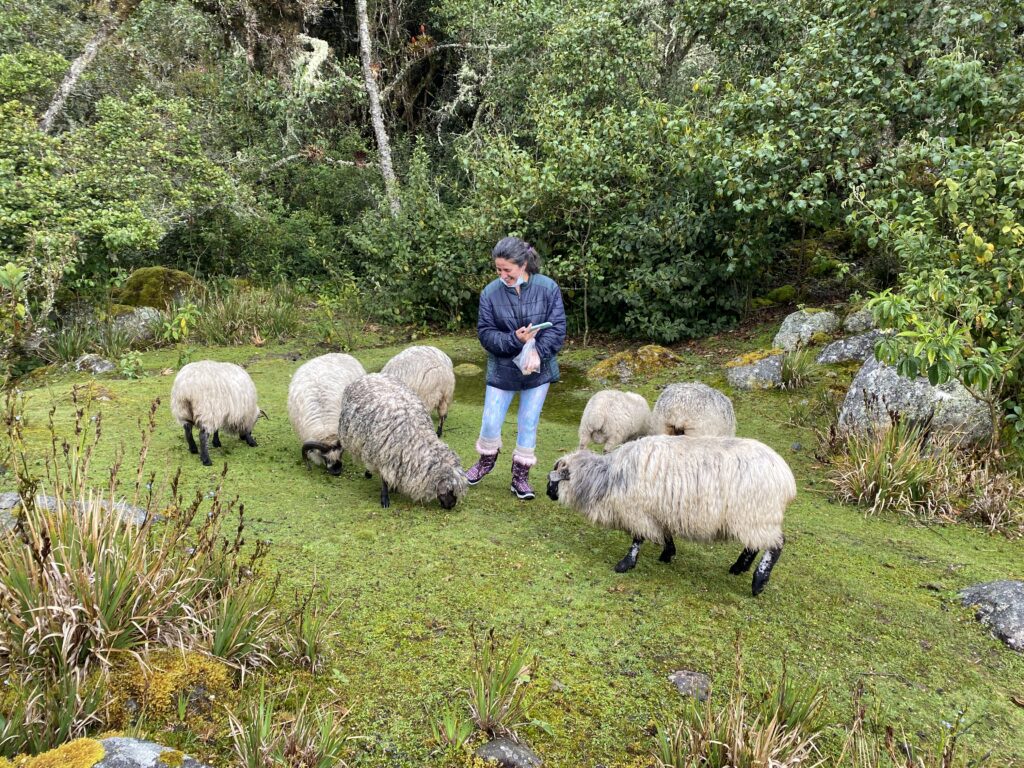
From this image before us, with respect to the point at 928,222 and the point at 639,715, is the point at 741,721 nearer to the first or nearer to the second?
the point at 639,715

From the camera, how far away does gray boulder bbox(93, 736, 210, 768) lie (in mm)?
2256

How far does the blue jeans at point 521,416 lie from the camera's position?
5660mm

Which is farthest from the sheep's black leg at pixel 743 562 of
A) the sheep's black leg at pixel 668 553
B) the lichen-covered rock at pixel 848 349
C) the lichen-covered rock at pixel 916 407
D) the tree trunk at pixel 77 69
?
the tree trunk at pixel 77 69

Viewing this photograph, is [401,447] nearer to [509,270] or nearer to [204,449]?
[509,270]

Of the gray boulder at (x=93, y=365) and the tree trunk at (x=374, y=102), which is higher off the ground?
the tree trunk at (x=374, y=102)

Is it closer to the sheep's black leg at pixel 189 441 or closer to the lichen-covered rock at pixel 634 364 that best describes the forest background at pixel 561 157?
the lichen-covered rock at pixel 634 364

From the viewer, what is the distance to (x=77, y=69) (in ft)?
41.9

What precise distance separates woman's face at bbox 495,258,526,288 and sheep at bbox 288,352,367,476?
6.89 ft

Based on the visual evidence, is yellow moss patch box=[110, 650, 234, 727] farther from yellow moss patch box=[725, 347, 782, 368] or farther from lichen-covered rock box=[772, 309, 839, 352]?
lichen-covered rock box=[772, 309, 839, 352]

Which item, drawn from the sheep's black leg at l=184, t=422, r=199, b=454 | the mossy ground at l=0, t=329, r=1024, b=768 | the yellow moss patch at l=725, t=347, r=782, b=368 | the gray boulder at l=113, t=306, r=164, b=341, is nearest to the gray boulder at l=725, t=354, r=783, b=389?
the yellow moss patch at l=725, t=347, r=782, b=368

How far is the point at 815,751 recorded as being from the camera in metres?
2.77

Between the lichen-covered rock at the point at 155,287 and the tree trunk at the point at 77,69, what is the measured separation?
123 inches

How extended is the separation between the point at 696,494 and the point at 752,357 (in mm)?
7155

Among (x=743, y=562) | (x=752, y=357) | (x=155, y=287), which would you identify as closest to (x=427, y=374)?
(x=743, y=562)
